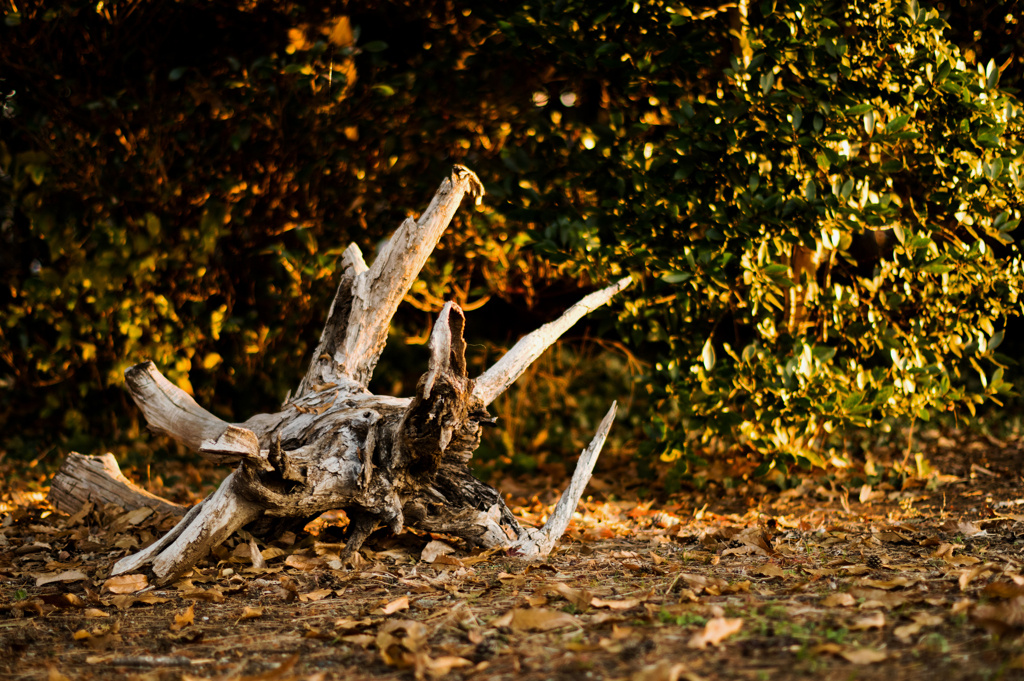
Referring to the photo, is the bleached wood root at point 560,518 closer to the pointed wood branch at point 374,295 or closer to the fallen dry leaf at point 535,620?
the fallen dry leaf at point 535,620

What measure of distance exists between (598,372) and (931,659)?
5.13 m

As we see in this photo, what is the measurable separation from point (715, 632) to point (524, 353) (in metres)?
1.64

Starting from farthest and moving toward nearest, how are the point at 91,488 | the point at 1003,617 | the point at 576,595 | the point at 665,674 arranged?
the point at 91,488, the point at 576,595, the point at 1003,617, the point at 665,674

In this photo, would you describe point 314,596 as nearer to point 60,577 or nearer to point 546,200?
point 60,577

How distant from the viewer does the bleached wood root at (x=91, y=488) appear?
12.1 feet

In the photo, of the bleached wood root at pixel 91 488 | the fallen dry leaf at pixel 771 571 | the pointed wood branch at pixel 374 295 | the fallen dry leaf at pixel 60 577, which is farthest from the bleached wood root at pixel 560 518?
the bleached wood root at pixel 91 488

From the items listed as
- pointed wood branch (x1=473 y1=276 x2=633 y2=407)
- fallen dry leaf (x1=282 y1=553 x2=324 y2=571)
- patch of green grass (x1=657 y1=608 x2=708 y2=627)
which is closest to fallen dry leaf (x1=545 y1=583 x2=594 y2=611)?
patch of green grass (x1=657 y1=608 x2=708 y2=627)

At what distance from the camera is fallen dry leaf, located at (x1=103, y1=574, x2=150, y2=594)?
256 centimetres

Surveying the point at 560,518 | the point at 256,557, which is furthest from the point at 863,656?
the point at 256,557

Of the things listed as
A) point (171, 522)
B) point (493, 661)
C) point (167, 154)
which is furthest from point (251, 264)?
point (493, 661)

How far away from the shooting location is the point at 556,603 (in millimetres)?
2344

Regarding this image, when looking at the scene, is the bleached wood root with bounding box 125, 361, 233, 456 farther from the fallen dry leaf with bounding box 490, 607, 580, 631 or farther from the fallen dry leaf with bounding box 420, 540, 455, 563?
the fallen dry leaf with bounding box 490, 607, 580, 631

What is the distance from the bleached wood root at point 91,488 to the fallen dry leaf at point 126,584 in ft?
3.63

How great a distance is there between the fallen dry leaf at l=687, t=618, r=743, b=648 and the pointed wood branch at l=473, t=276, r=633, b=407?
1338 mm
